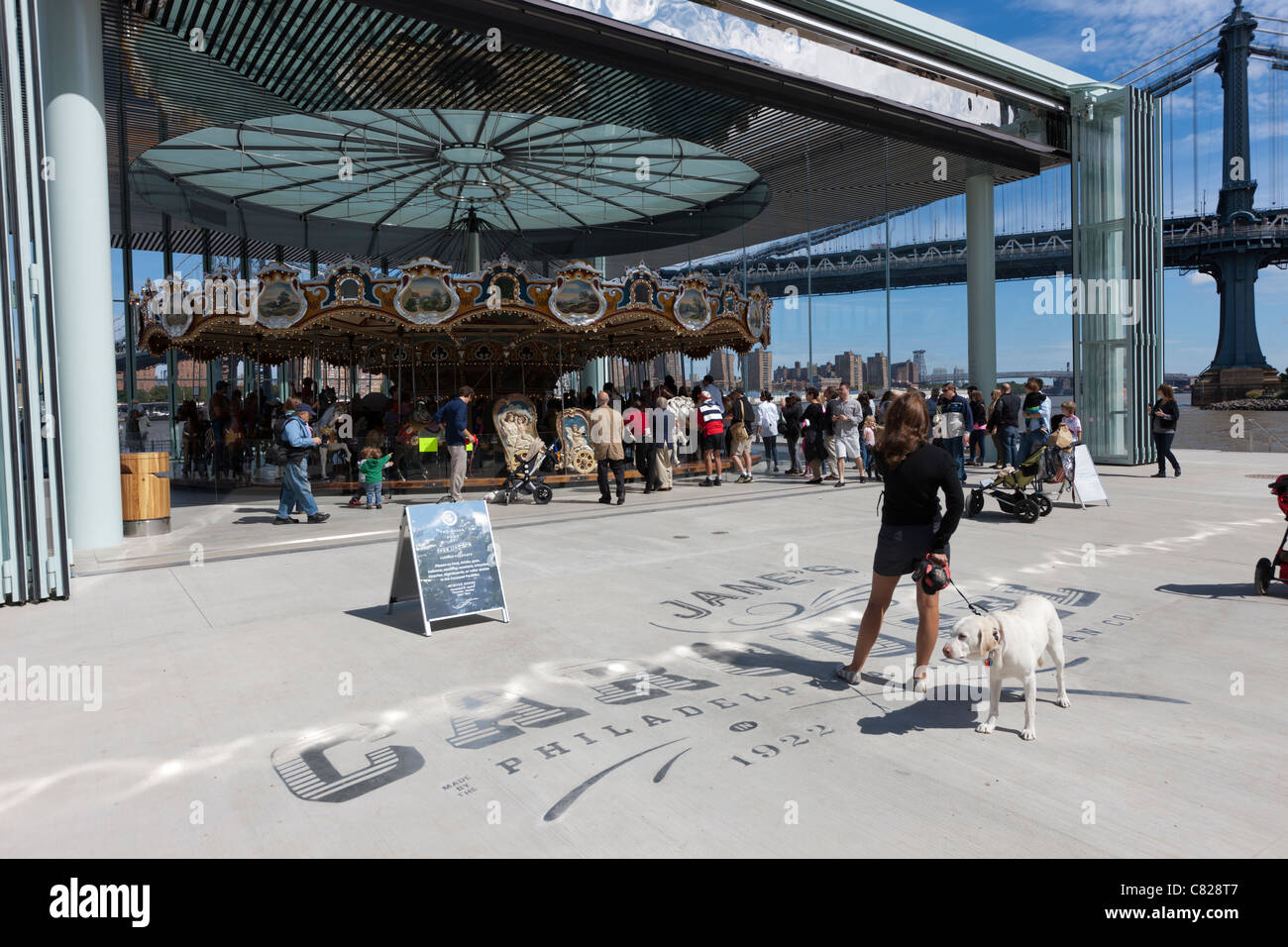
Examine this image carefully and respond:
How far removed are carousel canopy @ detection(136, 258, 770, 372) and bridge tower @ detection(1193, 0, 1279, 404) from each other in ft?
188

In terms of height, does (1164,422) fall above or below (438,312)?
below

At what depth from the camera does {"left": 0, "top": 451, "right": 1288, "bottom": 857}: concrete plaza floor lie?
3.27 meters

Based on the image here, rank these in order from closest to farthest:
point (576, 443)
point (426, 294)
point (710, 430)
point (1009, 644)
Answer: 1. point (1009, 644)
2. point (426, 294)
3. point (710, 430)
4. point (576, 443)

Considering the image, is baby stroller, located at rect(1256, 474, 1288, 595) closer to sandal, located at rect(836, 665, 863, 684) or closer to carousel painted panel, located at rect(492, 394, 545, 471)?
sandal, located at rect(836, 665, 863, 684)

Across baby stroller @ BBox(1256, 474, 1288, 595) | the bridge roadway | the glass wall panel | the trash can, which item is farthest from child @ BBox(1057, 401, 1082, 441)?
the bridge roadway

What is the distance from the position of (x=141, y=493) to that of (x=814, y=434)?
33.9 ft

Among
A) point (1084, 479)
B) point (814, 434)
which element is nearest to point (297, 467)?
point (814, 434)

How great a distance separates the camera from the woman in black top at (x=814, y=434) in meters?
15.0

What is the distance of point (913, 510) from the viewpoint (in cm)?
462

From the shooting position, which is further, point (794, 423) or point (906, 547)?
point (794, 423)

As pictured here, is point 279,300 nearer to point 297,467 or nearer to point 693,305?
point 297,467

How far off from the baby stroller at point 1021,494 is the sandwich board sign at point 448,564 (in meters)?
6.73

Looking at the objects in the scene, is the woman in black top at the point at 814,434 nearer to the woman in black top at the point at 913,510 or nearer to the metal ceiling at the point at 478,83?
the metal ceiling at the point at 478,83
